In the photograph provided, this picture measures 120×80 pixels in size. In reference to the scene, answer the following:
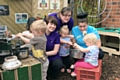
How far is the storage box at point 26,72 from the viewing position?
66.5 inches

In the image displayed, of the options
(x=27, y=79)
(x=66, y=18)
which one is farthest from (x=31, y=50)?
(x=66, y=18)

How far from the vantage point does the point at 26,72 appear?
70.1 inches

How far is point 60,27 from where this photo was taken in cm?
263

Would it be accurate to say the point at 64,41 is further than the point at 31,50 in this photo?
Yes

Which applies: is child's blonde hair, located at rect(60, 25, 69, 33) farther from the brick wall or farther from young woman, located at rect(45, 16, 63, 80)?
the brick wall

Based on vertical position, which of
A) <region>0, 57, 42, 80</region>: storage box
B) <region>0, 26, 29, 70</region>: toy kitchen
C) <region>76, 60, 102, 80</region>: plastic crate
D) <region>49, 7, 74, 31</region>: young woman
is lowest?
<region>76, 60, 102, 80</region>: plastic crate

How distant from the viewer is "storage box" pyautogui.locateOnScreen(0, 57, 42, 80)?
66.5 inches

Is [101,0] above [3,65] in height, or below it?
above

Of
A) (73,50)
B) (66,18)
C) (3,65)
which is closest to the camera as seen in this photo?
(3,65)

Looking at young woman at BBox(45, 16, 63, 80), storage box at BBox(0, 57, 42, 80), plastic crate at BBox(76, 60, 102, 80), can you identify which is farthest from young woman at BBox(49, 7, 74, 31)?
storage box at BBox(0, 57, 42, 80)

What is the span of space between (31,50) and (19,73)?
0.54 metres

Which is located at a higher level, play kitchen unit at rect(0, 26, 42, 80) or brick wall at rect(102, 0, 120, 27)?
brick wall at rect(102, 0, 120, 27)

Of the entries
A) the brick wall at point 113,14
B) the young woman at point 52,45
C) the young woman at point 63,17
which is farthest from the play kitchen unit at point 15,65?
the brick wall at point 113,14

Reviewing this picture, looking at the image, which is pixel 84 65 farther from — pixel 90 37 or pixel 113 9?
pixel 113 9
